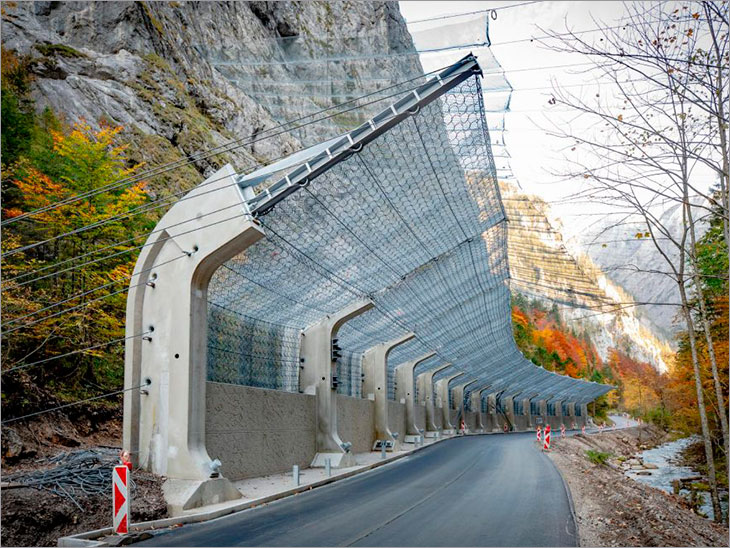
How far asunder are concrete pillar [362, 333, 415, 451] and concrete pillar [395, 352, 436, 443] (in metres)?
7.95

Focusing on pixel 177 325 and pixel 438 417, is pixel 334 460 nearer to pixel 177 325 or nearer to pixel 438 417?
pixel 177 325

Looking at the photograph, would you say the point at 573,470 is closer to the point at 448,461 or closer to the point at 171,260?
the point at 448,461

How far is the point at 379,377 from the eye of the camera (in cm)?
3247

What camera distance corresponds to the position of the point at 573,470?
22422mm

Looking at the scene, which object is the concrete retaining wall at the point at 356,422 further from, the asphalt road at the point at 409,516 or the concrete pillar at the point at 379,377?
the asphalt road at the point at 409,516

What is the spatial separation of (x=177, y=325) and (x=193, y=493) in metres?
3.37

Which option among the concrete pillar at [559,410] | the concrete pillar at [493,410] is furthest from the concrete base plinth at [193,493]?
the concrete pillar at [559,410]

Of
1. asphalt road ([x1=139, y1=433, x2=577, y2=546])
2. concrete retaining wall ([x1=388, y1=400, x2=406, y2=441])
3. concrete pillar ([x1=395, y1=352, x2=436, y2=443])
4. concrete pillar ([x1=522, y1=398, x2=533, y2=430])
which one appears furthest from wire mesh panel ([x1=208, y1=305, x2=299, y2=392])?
concrete pillar ([x1=522, y1=398, x2=533, y2=430])

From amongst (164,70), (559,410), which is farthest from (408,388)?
(559,410)

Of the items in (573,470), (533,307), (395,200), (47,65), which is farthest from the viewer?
(533,307)

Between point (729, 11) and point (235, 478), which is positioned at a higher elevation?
point (729, 11)

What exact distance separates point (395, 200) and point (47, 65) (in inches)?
986

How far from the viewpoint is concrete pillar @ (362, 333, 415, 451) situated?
32.3m

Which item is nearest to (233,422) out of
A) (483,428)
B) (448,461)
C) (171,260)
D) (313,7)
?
(171,260)
